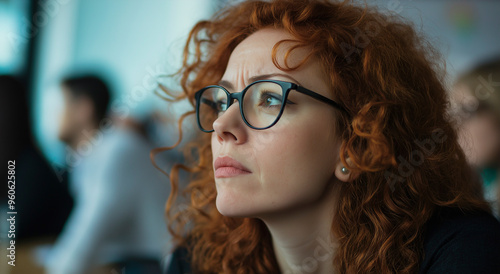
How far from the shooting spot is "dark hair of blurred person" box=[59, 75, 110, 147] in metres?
2.39

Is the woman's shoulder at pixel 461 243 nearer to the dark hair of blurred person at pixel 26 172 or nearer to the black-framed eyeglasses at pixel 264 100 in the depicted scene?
the black-framed eyeglasses at pixel 264 100

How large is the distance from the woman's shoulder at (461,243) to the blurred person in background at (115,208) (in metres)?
1.13

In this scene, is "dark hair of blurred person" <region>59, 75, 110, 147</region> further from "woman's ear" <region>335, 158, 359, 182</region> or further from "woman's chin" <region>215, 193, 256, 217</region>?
"woman's ear" <region>335, 158, 359, 182</region>

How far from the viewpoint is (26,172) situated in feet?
7.01

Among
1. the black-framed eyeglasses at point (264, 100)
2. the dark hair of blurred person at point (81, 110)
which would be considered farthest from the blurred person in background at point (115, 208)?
the black-framed eyeglasses at point (264, 100)

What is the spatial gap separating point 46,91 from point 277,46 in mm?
2368

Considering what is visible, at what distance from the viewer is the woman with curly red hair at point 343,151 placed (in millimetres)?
980

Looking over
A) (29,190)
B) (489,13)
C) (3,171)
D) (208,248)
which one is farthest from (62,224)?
(489,13)

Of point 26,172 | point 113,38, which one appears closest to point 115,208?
point 26,172

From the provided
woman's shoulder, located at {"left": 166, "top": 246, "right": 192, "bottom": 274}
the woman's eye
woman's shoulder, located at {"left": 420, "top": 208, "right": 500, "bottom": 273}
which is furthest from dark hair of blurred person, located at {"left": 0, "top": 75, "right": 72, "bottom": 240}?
woman's shoulder, located at {"left": 420, "top": 208, "right": 500, "bottom": 273}

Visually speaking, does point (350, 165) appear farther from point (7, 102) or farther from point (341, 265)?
point (7, 102)

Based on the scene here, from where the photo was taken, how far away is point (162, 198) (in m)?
2.10

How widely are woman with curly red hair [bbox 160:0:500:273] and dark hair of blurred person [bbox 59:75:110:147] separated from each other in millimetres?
1470

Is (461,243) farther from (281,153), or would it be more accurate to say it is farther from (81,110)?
(81,110)
